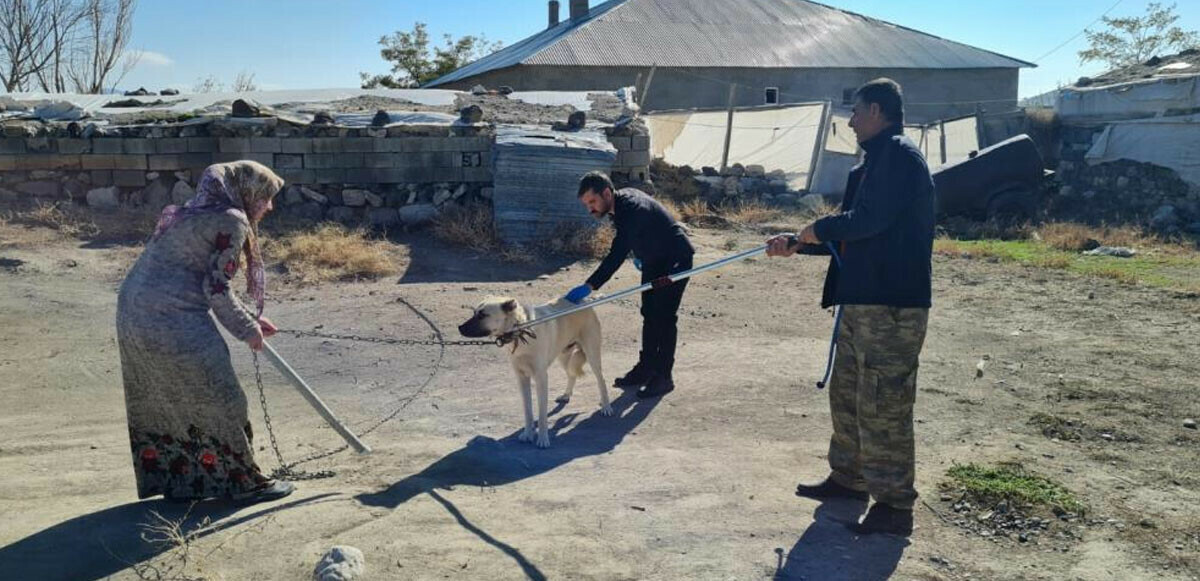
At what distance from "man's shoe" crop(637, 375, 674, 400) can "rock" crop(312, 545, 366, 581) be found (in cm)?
352

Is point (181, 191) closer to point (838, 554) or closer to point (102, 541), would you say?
point (102, 541)

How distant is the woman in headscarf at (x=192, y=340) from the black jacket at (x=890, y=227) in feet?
9.21

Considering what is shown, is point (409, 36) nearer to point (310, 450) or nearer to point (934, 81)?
point (934, 81)

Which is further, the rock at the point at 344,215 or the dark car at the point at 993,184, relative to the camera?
the dark car at the point at 993,184

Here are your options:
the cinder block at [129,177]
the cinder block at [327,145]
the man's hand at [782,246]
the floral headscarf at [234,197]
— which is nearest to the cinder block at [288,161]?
the cinder block at [327,145]

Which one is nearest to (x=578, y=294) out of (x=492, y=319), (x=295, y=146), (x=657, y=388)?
(x=492, y=319)

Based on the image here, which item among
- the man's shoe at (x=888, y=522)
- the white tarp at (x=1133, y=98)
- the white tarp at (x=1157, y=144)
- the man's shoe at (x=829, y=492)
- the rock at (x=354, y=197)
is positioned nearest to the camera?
the man's shoe at (x=888, y=522)

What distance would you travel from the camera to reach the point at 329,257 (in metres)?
11.4

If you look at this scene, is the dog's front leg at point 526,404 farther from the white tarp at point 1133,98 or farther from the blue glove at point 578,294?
the white tarp at point 1133,98

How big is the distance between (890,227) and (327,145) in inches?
415

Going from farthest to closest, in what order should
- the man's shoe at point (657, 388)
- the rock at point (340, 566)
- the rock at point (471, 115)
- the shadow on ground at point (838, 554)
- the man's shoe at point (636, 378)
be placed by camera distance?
the rock at point (471, 115) → the man's shoe at point (636, 378) → the man's shoe at point (657, 388) → the shadow on ground at point (838, 554) → the rock at point (340, 566)

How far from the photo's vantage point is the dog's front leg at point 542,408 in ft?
19.9

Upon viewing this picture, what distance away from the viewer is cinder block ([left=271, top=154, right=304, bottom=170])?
13.5 m

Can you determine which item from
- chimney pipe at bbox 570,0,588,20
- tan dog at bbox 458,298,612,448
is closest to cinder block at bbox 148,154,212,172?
tan dog at bbox 458,298,612,448
